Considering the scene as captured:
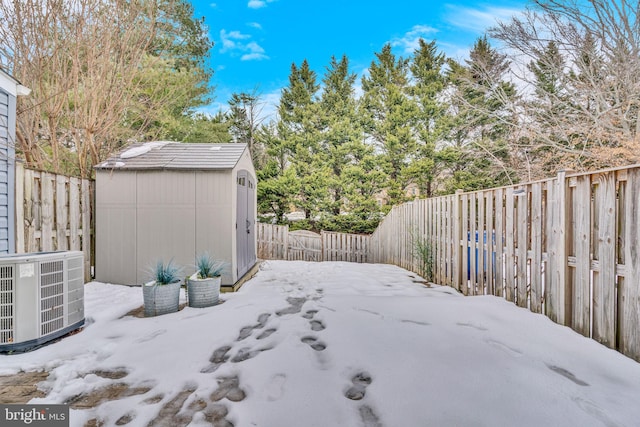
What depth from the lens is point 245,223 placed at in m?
5.43

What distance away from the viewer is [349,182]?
43.3 ft

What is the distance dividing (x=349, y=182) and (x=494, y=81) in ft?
21.1

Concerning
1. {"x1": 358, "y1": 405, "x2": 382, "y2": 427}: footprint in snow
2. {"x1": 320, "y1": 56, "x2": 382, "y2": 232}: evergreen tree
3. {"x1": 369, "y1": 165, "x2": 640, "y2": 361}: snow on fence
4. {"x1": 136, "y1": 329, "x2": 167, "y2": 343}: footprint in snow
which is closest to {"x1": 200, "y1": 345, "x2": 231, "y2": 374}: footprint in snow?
{"x1": 136, "y1": 329, "x2": 167, "y2": 343}: footprint in snow

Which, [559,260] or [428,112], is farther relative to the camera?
[428,112]

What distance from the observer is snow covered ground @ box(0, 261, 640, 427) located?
1.45m

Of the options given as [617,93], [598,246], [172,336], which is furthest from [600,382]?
[617,93]

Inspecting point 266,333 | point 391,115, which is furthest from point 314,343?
point 391,115

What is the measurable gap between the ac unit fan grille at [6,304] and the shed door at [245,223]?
260cm

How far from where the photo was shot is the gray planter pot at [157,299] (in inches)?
125

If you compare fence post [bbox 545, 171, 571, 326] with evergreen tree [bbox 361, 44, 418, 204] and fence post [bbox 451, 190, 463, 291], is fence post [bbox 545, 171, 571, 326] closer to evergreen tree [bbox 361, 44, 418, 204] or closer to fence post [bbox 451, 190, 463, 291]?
fence post [bbox 451, 190, 463, 291]

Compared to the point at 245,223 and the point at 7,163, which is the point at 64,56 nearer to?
the point at 7,163

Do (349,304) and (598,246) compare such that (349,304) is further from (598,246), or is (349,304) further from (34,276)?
(34,276)

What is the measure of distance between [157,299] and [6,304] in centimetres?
115

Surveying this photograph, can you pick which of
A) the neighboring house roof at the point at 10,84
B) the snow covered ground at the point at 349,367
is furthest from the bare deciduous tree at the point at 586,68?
the neighboring house roof at the point at 10,84
